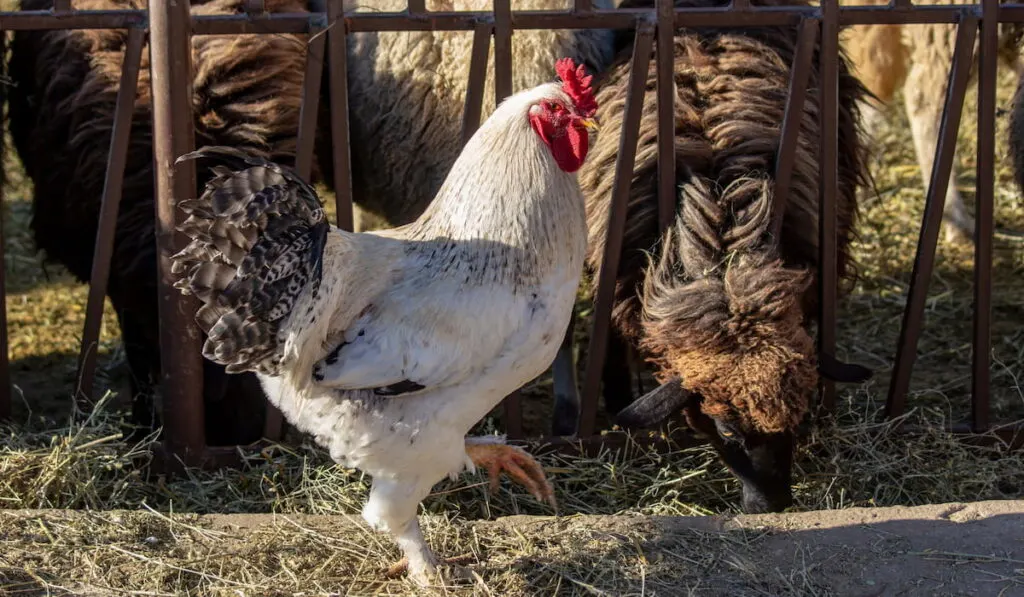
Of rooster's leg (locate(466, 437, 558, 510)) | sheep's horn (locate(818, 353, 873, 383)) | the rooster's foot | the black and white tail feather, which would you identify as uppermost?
the black and white tail feather

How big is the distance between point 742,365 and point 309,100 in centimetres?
169

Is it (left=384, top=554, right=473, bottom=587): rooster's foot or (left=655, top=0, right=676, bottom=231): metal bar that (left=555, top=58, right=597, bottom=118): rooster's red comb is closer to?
(left=655, top=0, right=676, bottom=231): metal bar

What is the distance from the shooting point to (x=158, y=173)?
150 inches

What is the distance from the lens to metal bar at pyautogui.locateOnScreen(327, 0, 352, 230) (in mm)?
3828

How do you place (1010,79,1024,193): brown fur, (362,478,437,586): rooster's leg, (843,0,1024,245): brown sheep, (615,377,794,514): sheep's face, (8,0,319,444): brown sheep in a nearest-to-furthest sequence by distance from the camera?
(362,478,437,586): rooster's leg < (615,377,794,514): sheep's face < (8,0,319,444): brown sheep < (1010,79,1024,193): brown fur < (843,0,1024,245): brown sheep

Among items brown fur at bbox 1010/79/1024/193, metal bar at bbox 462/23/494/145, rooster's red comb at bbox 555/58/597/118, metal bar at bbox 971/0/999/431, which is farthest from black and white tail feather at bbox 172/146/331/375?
brown fur at bbox 1010/79/1024/193

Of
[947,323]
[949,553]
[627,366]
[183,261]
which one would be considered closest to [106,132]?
[183,261]

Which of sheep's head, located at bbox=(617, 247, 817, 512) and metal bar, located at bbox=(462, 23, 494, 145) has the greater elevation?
metal bar, located at bbox=(462, 23, 494, 145)

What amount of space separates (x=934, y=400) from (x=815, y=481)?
1260mm

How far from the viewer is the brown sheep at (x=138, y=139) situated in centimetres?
438

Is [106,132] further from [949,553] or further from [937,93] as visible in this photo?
[937,93]

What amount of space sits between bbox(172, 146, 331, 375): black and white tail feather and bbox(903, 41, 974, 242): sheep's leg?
4.95 meters

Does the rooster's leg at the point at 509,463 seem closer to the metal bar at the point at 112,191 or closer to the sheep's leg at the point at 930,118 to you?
the metal bar at the point at 112,191

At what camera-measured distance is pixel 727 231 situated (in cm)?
394
